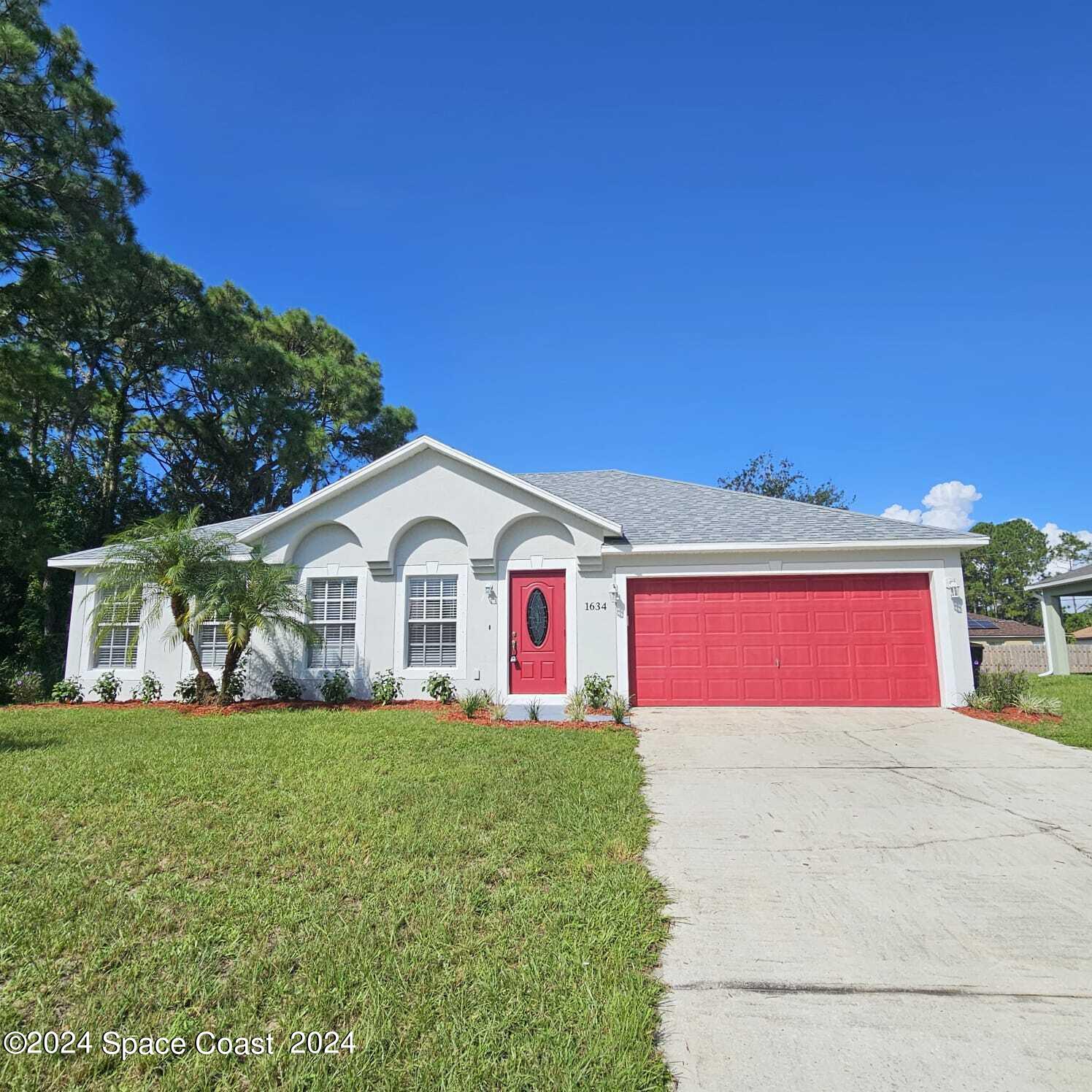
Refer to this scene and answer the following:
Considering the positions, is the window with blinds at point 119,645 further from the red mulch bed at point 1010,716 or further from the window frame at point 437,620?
the red mulch bed at point 1010,716

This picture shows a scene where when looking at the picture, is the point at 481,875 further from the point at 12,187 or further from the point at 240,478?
the point at 240,478

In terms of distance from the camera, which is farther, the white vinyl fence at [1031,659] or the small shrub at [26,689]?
the white vinyl fence at [1031,659]

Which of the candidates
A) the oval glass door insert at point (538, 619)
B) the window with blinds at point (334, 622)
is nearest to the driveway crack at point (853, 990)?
the oval glass door insert at point (538, 619)

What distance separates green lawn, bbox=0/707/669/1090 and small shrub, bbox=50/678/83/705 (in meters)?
7.49

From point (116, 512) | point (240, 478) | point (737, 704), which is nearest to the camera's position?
point (737, 704)

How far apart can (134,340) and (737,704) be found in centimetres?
2422

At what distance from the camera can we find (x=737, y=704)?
12.0 m

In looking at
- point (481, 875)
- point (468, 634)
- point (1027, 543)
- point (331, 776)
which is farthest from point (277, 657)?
point (1027, 543)

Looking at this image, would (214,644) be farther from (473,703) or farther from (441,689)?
(473,703)

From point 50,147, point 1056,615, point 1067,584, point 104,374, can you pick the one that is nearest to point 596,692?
point 1067,584

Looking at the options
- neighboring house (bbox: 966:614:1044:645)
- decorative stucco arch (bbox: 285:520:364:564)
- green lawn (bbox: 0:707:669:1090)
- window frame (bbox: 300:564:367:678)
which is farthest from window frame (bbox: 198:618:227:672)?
neighboring house (bbox: 966:614:1044:645)

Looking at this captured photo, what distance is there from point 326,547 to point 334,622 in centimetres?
159

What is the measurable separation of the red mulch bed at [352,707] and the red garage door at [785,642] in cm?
245

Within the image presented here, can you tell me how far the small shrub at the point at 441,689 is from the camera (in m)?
12.3
